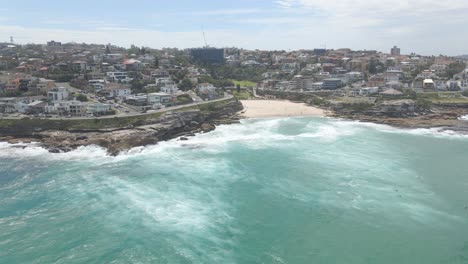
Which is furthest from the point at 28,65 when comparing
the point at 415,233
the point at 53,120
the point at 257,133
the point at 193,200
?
the point at 415,233

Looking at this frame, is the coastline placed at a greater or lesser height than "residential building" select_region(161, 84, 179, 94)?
lesser

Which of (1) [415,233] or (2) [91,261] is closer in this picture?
(2) [91,261]

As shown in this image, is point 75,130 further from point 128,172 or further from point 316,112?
point 316,112

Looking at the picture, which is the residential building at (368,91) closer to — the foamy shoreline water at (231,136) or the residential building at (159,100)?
the foamy shoreline water at (231,136)

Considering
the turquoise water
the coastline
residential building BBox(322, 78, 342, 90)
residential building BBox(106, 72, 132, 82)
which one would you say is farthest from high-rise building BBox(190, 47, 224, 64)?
the turquoise water

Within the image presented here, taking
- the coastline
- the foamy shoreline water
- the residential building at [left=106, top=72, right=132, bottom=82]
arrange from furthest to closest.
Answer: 1. the residential building at [left=106, top=72, right=132, bottom=82]
2. the coastline
3. the foamy shoreline water

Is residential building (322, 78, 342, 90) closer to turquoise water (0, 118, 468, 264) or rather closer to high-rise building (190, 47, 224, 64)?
turquoise water (0, 118, 468, 264)

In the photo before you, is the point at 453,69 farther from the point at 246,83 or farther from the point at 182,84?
the point at 182,84


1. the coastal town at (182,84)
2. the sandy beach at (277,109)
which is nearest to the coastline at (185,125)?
the sandy beach at (277,109)

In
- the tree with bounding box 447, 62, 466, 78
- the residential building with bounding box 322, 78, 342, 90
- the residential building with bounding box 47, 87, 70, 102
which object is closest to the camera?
the residential building with bounding box 47, 87, 70, 102
